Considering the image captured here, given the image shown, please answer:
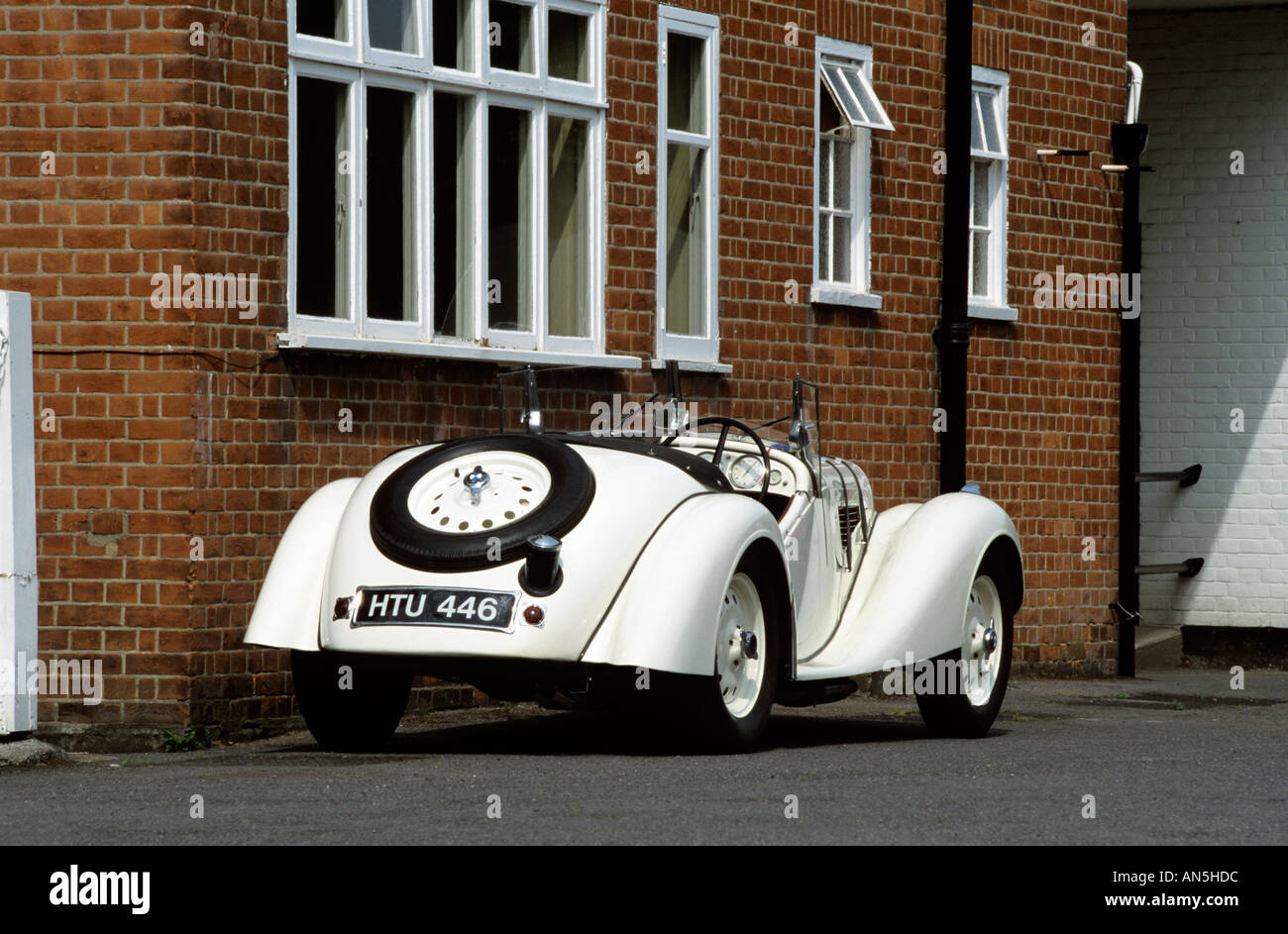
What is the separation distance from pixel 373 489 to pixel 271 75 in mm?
2652

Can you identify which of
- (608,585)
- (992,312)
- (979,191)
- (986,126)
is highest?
(986,126)

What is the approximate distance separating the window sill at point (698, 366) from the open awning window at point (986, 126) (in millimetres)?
3392

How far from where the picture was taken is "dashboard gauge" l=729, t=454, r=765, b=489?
1073 centimetres

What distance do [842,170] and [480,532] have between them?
7.04 meters

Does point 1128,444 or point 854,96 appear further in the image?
point 1128,444

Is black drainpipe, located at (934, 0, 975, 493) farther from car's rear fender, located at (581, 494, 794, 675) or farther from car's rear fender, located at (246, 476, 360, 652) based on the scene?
car's rear fender, located at (246, 476, 360, 652)

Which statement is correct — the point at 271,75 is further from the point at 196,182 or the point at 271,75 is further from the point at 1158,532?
the point at 1158,532

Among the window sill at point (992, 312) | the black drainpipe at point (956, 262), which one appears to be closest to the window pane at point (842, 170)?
the black drainpipe at point (956, 262)

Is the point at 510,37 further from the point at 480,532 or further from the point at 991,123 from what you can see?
the point at 991,123

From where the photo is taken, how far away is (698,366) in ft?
45.4

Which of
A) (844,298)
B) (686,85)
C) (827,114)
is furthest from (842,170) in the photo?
(686,85)

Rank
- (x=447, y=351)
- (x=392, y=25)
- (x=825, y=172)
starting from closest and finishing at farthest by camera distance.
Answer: (x=392, y=25)
(x=447, y=351)
(x=825, y=172)

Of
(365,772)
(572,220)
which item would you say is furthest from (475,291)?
(365,772)

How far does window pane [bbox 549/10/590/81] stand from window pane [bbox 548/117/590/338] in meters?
0.27
